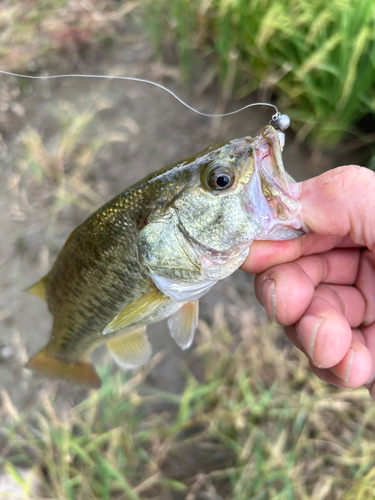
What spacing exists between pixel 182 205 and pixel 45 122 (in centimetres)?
277

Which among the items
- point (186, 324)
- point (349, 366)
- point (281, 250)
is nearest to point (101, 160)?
point (186, 324)

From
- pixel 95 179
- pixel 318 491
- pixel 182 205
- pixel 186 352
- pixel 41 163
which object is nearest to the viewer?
pixel 182 205

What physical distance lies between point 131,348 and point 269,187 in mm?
1035

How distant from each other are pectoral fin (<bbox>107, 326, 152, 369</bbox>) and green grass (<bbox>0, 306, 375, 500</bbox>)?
2.54ft

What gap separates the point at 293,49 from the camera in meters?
2.55

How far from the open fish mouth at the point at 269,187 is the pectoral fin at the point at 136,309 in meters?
0.46

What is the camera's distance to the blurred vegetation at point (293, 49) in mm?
2197

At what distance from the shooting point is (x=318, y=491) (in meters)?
1.92

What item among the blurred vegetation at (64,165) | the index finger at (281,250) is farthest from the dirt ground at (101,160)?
the index finger at (281,250)

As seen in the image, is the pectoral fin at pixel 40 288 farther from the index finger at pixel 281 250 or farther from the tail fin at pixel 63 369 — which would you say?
the index finger at pixel 281 250

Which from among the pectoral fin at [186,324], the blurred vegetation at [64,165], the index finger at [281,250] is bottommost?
the pectoral fin at [186,324]

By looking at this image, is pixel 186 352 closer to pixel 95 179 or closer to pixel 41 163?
pixel 95 179

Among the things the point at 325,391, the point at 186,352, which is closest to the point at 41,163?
the point at 186,352

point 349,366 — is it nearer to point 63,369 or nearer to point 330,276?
point 330,276
